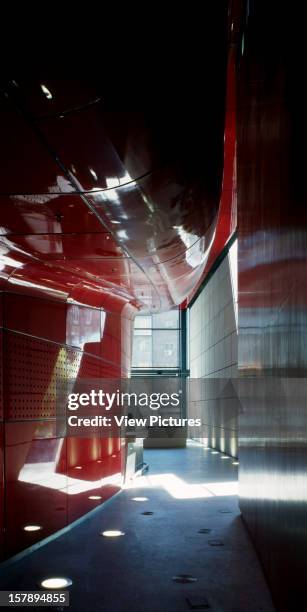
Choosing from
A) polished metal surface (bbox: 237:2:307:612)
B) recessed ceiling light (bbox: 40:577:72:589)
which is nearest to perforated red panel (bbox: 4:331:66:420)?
recessed ceiling light (bbox: 40:577:72:589)

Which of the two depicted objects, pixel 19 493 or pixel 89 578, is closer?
pixel 89 578

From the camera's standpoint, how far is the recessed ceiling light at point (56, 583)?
5367 millimetres

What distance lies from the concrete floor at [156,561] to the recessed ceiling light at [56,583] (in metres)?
0.08

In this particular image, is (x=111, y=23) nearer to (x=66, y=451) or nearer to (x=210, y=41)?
(x=210, y=41)

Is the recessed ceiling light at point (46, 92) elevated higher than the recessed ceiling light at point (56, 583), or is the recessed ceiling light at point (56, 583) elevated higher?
the recessed ceiling light at point (46, 92)

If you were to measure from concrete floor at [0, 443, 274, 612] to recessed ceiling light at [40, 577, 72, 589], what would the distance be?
0.08 meters

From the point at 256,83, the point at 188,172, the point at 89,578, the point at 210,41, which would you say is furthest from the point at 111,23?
the point at 89,578

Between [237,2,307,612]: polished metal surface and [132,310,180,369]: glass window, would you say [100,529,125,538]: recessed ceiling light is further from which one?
[132,310,180,369]: glass window

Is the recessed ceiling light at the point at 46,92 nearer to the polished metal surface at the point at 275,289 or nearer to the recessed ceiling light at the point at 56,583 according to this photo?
the polished metal surface at the point at 275,289

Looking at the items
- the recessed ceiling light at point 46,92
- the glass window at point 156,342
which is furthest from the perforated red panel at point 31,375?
the glass window at point 156,342

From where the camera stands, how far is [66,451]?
838 centimetres

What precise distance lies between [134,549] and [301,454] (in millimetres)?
4046

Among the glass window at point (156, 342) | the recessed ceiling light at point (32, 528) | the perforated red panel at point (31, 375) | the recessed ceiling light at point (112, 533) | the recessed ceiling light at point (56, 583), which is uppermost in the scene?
the glass window at point (156, 342)

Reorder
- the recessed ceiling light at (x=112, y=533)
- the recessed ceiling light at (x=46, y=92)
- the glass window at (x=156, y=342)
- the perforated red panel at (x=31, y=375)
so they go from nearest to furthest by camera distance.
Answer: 1. the recessed ceiling light at (x=46, y=92)
2. the perforated red panel at (x=31, y=375)
3. the recessed ceiling light at (x=112, y=533)
4. the glass window at (x=156, y=342)
